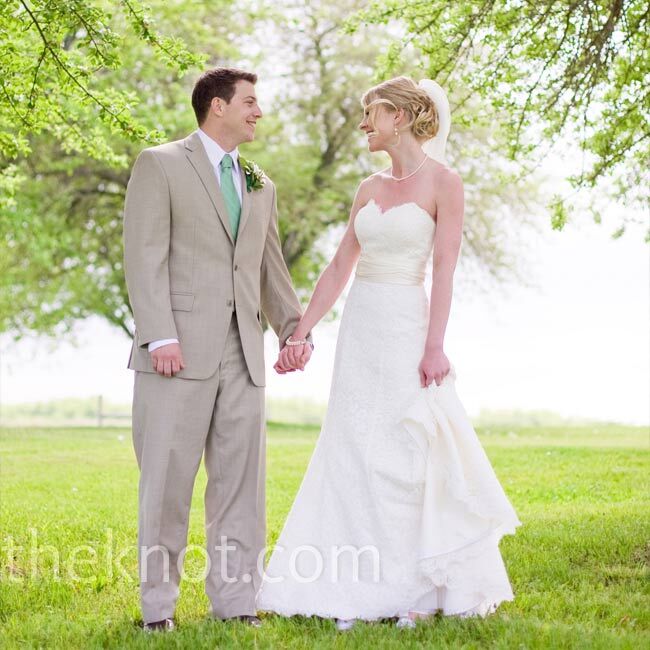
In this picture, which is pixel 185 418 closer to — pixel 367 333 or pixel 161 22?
pixel 367 333

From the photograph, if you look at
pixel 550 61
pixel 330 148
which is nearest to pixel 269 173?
pixel 330 148

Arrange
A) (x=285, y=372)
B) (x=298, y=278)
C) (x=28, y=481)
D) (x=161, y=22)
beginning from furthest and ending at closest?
(x=298, y=278), (x=161, y=22), (x=28, y=481), (x=285, y=372)

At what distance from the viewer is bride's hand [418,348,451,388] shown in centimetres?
462

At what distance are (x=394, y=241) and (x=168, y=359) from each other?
1272 mm

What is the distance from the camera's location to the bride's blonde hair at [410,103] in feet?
15.6

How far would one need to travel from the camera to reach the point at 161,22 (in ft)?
70.8

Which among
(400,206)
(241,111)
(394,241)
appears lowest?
(394,241)

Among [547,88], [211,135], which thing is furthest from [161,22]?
[211,135]

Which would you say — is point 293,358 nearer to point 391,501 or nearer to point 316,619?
point 391,501

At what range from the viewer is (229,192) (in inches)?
193

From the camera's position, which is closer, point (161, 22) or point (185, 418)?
point (185, 418)

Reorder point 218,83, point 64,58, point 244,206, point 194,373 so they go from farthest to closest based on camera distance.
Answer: point 64,58 < point 244,206 < point 218,83 < point 194,373

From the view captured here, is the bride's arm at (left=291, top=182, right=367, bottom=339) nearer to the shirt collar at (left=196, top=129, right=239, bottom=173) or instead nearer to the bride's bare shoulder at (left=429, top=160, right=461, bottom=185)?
the bride's bare shoulder at (left=429, top=160, right=461, bottom=185)

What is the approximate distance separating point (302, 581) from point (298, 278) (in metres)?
19.5
